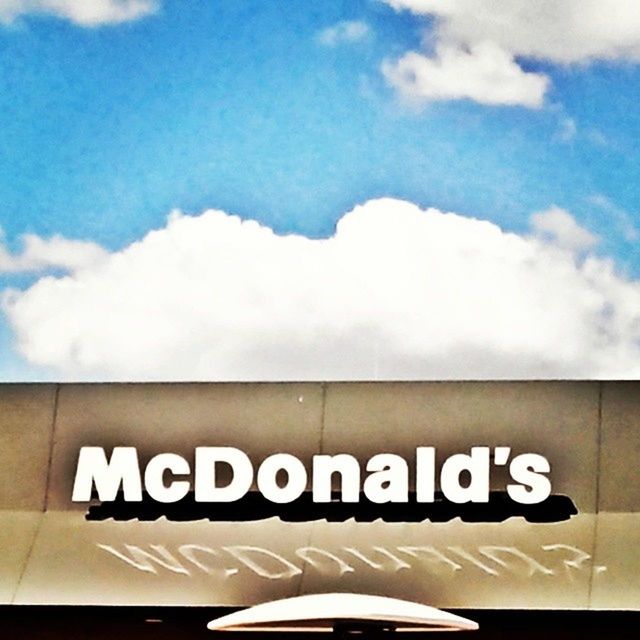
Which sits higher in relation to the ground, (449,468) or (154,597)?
(449,468)

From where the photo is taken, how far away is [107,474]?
1407cm

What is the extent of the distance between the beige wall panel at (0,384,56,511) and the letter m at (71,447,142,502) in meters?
0.43

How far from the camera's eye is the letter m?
14.0m

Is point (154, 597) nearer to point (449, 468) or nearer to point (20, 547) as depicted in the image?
point (20, 547)

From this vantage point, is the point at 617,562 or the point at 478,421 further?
the point at 478,421

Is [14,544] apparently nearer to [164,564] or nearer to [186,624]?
[164,564]

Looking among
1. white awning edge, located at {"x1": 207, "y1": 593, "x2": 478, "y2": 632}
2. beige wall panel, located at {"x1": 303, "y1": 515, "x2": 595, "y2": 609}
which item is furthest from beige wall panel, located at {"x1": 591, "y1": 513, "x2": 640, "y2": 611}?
white awning edge, located at {"x1": 207, "y1": 593, "x2": 478, "y2": 632}

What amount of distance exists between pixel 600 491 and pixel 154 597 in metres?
4.34

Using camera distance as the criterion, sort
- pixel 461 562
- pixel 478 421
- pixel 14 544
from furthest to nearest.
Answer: pixel 14 544 < pixel 478 421 < pixel 461 562

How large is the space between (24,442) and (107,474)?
1.00m

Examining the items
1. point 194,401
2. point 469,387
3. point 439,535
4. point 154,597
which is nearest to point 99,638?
point 154,597

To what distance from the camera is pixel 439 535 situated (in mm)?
13422

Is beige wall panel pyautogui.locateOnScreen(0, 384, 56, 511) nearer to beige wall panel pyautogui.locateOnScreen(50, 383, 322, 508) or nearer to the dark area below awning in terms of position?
beige wall panel pyautogui.locateOnScreen(50, 383, 322, 508)

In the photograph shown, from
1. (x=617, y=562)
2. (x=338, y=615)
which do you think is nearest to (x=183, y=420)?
Answer: (x=338, y=615)
